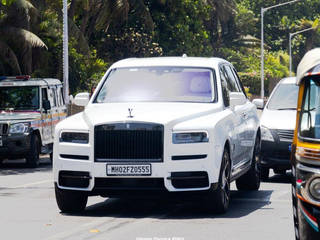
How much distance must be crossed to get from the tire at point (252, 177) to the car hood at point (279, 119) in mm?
1232

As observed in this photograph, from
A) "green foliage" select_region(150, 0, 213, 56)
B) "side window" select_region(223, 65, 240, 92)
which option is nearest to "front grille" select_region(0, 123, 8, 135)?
"side window" select_region(223, 65, 240, 92)

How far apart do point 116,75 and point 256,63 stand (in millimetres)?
Result: 65279

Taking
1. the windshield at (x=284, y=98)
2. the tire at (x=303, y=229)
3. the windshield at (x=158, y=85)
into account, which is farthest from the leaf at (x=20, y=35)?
the tire at (x=303, y=229)

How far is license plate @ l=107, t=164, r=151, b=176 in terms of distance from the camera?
1080 centimetres

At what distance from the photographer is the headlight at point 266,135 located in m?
15.8

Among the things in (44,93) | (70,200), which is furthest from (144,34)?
(70,200)

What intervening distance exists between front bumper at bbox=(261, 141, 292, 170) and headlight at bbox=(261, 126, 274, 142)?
7 centimetres

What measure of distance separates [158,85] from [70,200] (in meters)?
2.03

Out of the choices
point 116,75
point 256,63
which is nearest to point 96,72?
point 116,75

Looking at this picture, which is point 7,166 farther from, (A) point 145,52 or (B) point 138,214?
(A) point 145,52

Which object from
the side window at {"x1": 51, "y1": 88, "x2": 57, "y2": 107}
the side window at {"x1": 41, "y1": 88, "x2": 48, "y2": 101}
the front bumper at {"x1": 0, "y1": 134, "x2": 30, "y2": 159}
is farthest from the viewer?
the side window at {"x1": 51, "y1": 88, "x2": 57, "y2": 107}

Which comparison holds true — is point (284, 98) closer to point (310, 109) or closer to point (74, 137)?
point (74, 137)

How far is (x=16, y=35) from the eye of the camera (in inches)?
1113

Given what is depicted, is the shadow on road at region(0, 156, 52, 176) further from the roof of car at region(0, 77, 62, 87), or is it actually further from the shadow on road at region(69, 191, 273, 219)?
the shadow on road at region(69, 191, 273, 219)
